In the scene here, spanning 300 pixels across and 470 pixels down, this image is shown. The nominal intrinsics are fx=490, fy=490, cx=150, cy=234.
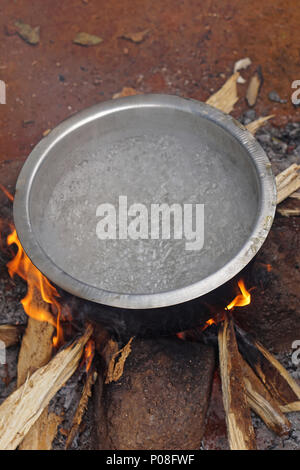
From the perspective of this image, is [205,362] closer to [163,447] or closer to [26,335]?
[163,447]

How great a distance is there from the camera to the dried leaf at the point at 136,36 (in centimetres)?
377

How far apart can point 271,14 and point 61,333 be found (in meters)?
2.94

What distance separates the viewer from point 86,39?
3.80 metres

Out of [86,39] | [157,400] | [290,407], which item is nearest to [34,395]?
[157,400]

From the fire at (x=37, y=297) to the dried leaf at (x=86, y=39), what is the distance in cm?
192

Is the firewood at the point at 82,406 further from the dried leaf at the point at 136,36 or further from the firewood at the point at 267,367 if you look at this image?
the dried leaf at the point at 136,36

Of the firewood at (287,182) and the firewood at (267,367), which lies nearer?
the firewood at (267,367)

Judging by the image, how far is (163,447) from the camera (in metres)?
2.09

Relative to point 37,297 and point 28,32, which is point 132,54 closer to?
point 28,32

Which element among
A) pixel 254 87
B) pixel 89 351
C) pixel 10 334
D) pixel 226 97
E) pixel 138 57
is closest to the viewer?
pixel 89 351

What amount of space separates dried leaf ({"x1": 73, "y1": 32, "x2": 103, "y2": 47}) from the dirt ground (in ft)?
0.13

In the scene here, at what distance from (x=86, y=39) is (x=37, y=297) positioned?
2.25 m

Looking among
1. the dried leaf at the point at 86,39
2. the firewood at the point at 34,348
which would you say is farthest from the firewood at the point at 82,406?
the dried leaf at the point at 86,39

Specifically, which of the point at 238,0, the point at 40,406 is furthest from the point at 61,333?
the point at 238,0
